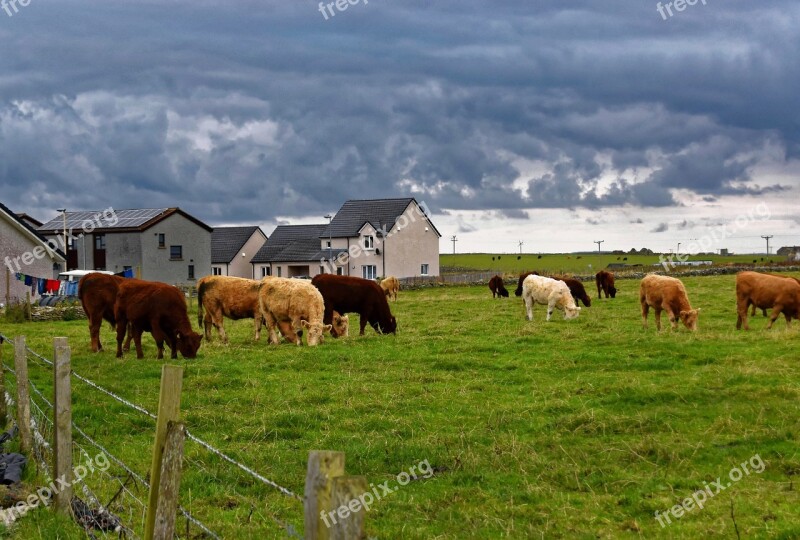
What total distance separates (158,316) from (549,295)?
14460mm

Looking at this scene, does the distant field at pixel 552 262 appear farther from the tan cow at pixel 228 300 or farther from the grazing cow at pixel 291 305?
the grazing cow at pixel 291 305

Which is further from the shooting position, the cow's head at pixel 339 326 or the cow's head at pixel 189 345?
the cow's head at pixel 339 326

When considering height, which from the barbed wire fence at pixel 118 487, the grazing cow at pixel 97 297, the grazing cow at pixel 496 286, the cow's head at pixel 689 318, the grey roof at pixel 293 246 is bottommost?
the barbed wire fence at pixel 118 487

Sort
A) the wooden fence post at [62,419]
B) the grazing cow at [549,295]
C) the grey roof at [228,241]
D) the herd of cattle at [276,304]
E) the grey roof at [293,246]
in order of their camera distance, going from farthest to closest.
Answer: the grey roof at [228,241]
the grey roof at [293,246]
the grazing cow at [549,295]
the herd of cattle at [276,304]
the wooden fence post at [62,419]

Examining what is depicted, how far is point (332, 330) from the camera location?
23781mm

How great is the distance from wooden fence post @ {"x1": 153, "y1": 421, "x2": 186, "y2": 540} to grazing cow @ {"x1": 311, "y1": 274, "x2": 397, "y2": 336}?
18.7 metres

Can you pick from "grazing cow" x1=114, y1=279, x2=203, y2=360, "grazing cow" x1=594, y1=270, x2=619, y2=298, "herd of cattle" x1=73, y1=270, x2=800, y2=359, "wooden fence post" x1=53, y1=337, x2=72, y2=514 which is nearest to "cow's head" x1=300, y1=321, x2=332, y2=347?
"herd of cattle" x1=73, y1=270, x2=800, y2=359

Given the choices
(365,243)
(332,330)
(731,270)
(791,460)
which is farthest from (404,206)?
(791,460)

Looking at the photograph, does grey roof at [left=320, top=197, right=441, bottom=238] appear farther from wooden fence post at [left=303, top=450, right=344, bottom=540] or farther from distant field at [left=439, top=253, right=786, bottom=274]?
wooden fence post at [left=303, top=450, right=344, bottom=540]

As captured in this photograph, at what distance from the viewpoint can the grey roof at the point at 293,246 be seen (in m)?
80.7

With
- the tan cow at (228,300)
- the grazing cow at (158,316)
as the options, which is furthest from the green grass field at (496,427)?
the tan cow at (228,300)

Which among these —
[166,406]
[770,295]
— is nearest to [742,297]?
[770,295]

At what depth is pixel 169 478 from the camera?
5.22 meters

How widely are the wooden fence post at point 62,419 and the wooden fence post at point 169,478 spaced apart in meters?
2.86
